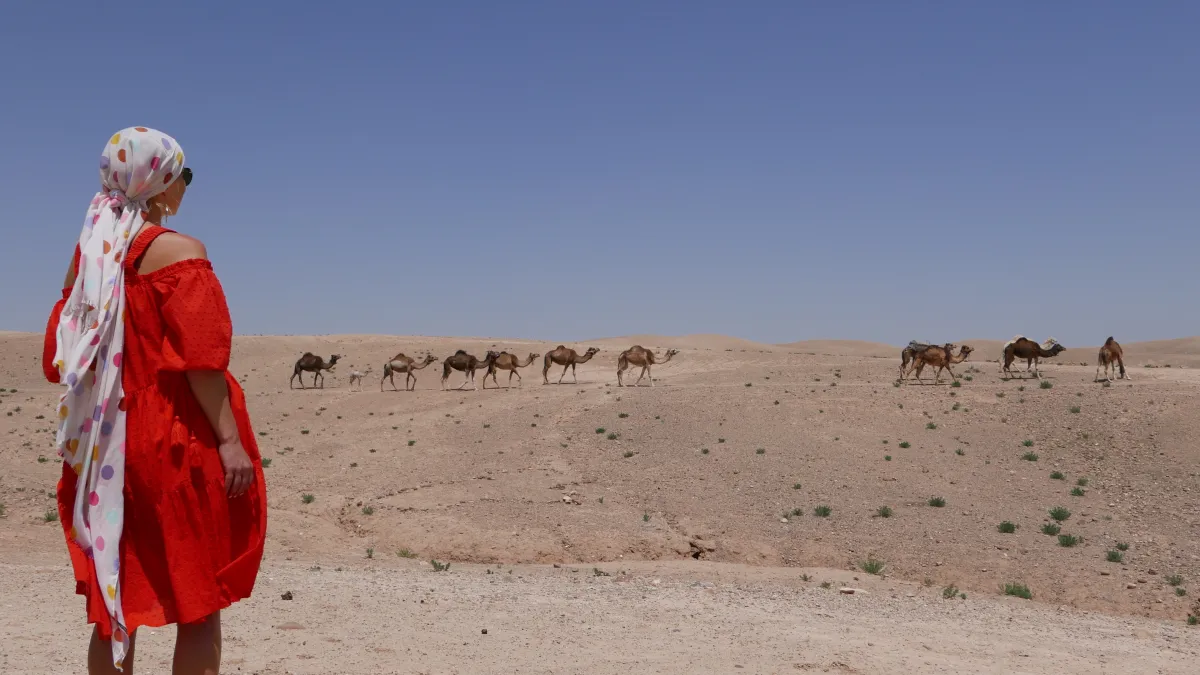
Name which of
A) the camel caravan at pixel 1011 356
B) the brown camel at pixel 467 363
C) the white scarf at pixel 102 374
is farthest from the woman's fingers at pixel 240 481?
the brown camel at pixel 467 363

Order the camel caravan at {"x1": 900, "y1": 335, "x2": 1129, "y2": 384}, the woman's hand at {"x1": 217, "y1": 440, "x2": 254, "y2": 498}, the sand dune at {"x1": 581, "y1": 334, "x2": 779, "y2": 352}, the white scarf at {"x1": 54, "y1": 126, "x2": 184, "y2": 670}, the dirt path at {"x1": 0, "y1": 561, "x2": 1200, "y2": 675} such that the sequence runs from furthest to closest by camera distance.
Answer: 1. the sand dune at {"x1": 581, "y1": 334, "x2": 779, "y2": 352}
2. the camel caravan at {"x1": 900, "y1": 335, "x2": 1129, "y2": 384}
3. the dirt path at {"x1": 0, "y1": 561, "x2": 1200, "y2": 675}
4. the woman's hand at {"x1": 217, "y1": 440, "x2": 254, "y2": 498}
5. the white scarf at {"x1": 54, "y1": 126, "x2": 184, "y2": 670}

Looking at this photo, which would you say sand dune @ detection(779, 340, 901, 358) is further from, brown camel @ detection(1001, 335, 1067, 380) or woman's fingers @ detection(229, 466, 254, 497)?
woman's fingers @ detection(229, 466, 254, 497)

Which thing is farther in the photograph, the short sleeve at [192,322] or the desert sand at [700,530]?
the desert sand at [700,530]

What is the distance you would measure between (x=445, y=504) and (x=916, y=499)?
921 cm

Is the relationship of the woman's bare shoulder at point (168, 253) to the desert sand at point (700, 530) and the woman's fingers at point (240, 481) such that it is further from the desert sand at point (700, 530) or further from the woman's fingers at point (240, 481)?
the desert sand at point (700, 530)

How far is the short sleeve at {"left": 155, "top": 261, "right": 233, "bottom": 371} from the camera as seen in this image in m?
3.76

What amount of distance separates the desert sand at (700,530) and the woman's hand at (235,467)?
3788mm

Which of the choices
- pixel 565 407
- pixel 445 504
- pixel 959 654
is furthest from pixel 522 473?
pixel 959 654

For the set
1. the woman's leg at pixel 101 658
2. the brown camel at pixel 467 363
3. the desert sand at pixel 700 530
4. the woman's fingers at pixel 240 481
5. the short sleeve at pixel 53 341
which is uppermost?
the short sleeve at pixel 53 341

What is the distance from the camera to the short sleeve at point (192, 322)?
3.76 metres

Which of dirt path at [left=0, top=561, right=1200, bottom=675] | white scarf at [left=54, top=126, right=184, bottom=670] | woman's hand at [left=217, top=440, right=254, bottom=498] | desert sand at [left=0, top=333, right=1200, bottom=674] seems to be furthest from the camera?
desert sand at [left=0, top=333, right=1200, bottom=674]

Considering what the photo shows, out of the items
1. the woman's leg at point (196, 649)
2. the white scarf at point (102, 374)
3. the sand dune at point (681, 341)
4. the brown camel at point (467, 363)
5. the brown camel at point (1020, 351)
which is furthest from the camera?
the sand dune at point (681, 341)

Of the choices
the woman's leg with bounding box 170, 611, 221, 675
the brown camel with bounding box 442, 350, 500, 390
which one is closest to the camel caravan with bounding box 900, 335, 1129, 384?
the brown camel with bounding box 442, 350, 500, 390

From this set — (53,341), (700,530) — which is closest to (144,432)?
(53,341)
